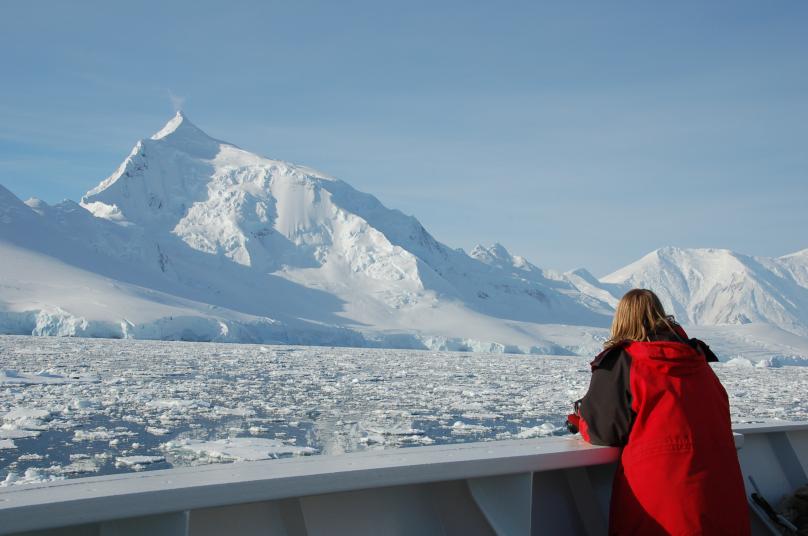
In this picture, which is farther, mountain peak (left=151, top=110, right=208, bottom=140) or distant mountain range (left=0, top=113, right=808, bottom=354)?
mountain peak (left=151, top=110, right=208, bottom=140)

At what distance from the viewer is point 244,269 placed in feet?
265

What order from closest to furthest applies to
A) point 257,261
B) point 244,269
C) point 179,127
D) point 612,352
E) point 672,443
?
1. point 672,443
2. point 612,352
3. point 244,269
4. point 257,261
5. point 179,127

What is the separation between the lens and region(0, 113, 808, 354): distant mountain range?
171 feet

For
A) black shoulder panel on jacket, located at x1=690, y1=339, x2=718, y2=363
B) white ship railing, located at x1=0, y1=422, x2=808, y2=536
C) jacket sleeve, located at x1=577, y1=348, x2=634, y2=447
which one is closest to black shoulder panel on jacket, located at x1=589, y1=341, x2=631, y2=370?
jacket sleeve, located at x1=577, y1=348, x2=634, y2=447

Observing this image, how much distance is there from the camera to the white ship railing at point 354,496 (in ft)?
5.34

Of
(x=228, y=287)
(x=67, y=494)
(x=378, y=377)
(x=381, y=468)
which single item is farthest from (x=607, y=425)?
(x=228, y=287)

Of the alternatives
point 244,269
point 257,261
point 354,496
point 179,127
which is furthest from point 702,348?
point 179,127

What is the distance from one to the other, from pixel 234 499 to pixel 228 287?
74.9 meters

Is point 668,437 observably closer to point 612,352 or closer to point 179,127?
point 612,352

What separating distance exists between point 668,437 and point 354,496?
870 millimetres

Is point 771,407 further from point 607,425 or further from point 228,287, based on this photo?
point 228,287

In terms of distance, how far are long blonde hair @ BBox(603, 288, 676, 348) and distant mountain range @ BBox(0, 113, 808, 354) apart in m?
46.9

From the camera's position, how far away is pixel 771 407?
13.8 m

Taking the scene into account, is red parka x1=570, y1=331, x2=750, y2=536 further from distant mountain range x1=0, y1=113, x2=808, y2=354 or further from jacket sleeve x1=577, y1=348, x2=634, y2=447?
distant mountain range x1=0, y1=113, x2=808, y2=354
